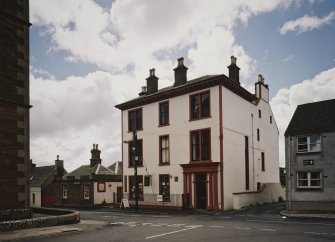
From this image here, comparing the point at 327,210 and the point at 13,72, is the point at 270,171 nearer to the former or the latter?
the point at 327,210

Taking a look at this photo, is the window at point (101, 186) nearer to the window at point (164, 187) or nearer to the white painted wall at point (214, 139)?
the white painted wall at point (214, 139)

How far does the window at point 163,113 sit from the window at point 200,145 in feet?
12.2

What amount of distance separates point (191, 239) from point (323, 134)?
17.1 meters

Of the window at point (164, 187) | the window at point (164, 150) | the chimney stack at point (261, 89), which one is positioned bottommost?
the window at point (164, 187)

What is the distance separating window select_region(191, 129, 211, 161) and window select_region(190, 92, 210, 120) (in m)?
1.42

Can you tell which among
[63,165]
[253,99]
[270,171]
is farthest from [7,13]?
[63,165]

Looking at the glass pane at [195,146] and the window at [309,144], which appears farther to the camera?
the glass pane at [195,146]

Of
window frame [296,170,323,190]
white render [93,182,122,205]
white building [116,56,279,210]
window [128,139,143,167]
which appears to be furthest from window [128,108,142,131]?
window frame [296,170,323,190]

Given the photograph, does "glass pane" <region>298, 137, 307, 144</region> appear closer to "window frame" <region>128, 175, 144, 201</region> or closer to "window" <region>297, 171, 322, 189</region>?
"window" <region>297, 171, 322, 189</region>

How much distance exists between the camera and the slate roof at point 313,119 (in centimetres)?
2599

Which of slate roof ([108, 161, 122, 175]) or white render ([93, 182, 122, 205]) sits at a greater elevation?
slate roof ([108, 161, 122, 175])

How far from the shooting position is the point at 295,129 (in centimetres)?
2748

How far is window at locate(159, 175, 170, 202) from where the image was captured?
31825 mm

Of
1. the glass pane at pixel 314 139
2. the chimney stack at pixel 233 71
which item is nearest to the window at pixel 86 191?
the chimney stack at pixel 233 71
